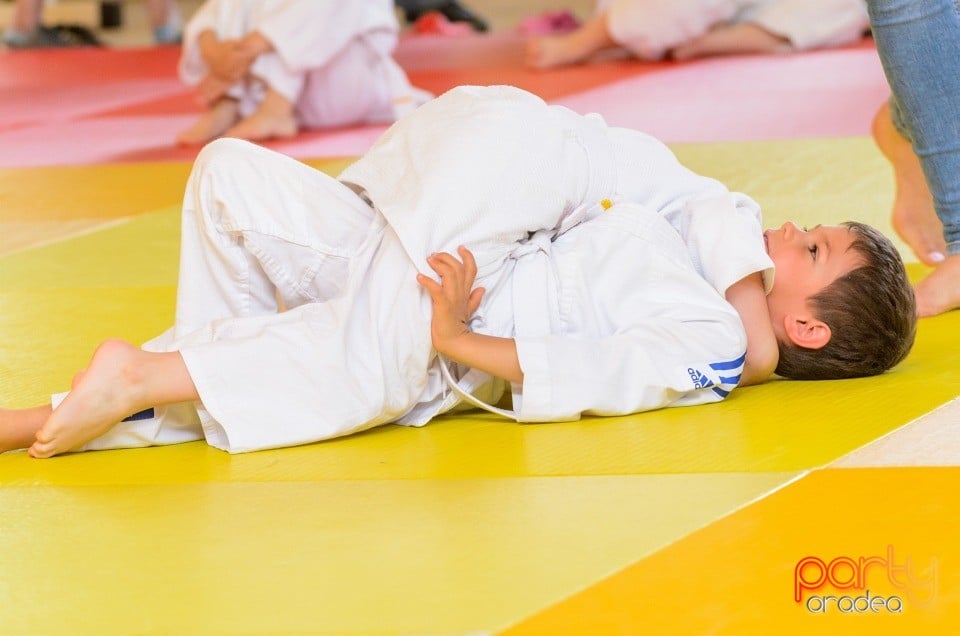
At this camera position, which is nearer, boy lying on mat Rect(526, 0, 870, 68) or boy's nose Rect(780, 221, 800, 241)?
boy's nose Rect(780, 221, 800, 241)

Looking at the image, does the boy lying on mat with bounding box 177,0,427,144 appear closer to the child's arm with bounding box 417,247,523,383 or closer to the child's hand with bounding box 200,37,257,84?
the child's hand with bounding box 200,37,257,84

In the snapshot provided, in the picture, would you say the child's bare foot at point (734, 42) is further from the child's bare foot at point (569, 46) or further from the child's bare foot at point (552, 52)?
the child's bare foot at point (552, 52)

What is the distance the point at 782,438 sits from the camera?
1.55 meters

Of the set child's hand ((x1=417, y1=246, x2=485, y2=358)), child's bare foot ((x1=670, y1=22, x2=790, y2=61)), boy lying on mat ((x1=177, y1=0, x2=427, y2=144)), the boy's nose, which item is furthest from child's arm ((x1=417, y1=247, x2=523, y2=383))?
child's bare foot ((x1=670, y1=22, x2=790, y2=61))

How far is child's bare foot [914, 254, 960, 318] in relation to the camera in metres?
2.10

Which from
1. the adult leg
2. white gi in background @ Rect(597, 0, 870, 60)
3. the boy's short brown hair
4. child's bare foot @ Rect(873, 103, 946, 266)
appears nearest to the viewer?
the boy's short brown hair

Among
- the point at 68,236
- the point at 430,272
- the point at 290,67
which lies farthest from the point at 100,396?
the point at 290,67

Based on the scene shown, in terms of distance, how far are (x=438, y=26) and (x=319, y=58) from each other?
2.98 m

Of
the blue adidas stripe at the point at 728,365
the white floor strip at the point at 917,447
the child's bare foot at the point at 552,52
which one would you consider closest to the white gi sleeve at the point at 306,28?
the child's bare foot at the point at 552,52

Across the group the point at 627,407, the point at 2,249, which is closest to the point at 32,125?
the point at 2,249

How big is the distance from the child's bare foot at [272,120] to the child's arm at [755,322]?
8.14ft

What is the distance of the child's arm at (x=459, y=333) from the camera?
1.61 m

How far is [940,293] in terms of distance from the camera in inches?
82.9

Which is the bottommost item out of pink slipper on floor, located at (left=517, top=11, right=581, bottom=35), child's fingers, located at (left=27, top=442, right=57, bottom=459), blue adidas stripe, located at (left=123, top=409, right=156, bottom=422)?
pink slipper on floor, located at (left=517, top=11, right=581, bottom=35)
